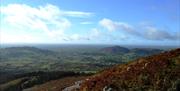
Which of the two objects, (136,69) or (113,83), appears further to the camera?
(136,69)

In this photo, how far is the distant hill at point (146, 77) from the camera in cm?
2989

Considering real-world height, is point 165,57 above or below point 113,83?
above

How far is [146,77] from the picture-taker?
31844 millimetres

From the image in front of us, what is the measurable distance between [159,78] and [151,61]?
15.7 feet

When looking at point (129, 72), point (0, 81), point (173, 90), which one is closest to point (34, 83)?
point (0, 81)

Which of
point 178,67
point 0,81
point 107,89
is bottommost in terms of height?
point 0,81

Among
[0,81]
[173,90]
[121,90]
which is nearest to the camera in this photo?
[173,90]

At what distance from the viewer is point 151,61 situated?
35.6 m

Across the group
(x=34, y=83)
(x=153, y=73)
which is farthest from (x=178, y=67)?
(x=34, y=83)

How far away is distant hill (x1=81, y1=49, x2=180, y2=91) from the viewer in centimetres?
2989

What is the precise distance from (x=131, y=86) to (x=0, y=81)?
270ft

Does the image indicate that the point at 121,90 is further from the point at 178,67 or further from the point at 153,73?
the point at 178,67

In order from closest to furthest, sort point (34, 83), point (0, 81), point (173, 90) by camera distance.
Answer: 1. point (173, 90)
2. point (34, 83)
3. point (0, 81)

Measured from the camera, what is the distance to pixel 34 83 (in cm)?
7444
